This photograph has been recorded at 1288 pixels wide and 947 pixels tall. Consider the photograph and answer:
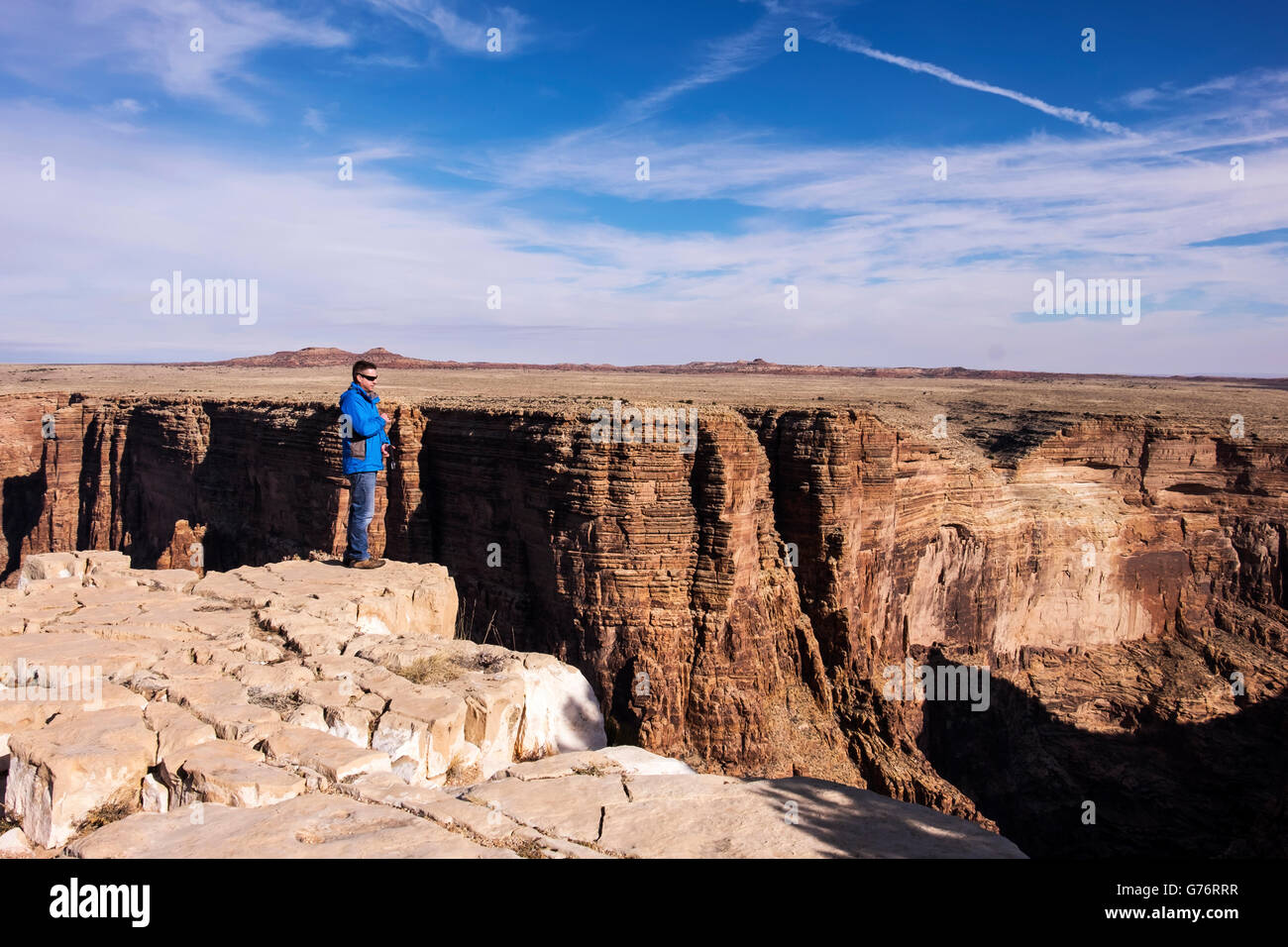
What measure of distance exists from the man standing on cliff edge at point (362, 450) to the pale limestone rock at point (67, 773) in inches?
174

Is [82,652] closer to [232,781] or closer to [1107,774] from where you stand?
[232,781]

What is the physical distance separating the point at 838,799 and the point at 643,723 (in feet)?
35.5

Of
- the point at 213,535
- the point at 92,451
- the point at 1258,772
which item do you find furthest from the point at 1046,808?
the point at 92,451

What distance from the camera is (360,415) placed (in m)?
9.49

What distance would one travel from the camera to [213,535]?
24297 millimetres

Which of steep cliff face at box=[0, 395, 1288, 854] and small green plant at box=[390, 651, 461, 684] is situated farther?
steep cliff face at box=[0, 395, 1288, 854]

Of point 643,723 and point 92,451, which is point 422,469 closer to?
point 643,723

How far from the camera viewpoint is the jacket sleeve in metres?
9.46

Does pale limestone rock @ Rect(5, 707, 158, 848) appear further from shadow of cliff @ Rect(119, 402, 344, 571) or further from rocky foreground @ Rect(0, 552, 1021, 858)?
shadow of cliff @ Rect(119, 402, 344, 571)

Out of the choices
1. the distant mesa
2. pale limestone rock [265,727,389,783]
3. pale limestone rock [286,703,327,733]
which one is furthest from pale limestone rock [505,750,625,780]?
the distant mesa

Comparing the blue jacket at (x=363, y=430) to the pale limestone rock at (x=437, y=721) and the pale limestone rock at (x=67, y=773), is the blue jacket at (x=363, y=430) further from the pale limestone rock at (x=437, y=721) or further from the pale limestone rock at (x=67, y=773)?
the pale limestone rock at (x=67, y=773)

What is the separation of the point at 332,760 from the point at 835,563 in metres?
14.3

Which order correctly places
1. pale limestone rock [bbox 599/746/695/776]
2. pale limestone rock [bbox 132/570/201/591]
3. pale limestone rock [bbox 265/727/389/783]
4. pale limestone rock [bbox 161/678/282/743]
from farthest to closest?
pale limestone rock [bbox 132/570/201/591] → pale limestone rock [bbox 599/746/695/776] → pale limestone rock [bbox 161/678/282/743] → pale limestone rock [bbox 265/727/389/783]

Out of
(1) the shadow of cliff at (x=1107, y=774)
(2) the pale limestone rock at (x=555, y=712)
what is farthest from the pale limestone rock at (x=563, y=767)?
(1) the shadow of cliff at (x=1107, y=774)
